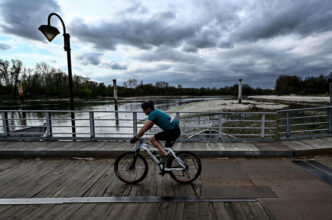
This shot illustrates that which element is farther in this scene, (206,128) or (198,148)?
(206,128)

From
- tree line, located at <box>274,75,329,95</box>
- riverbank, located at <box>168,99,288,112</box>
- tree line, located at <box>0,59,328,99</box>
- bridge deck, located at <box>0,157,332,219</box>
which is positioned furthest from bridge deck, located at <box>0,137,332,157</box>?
tree line, located at <box>274,75,329,95</box>

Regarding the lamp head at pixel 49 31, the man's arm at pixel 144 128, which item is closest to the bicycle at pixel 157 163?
the man's arm at pixel 144 128

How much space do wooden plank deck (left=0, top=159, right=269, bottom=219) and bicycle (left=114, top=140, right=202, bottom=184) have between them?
167mm

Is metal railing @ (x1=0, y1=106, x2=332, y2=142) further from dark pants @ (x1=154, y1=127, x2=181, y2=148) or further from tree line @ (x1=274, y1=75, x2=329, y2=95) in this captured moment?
tree line @ (x1=274, y1=75, x2=329, y2=95)

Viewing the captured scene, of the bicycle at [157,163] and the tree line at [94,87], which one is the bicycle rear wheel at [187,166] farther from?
the tree line at [94,87]

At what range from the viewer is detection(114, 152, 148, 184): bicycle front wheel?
3.67 meters

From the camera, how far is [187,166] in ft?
11.7

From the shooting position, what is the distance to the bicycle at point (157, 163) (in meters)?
3.61

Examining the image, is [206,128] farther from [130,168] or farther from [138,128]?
[130,168]

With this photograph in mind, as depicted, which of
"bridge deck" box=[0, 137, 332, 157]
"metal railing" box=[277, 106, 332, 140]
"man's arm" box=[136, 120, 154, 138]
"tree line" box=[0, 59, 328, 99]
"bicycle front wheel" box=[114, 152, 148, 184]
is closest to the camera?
"man's arm" box=[136, 120, 154, 138]

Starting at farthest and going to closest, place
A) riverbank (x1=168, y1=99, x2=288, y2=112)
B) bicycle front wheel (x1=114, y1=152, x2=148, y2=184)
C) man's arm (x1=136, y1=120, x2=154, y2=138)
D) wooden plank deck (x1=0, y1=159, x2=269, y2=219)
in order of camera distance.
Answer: riverbank (x1=168, y1=99, x2=288, y2=112) < bicycle front wheel (x1=114, y1=152, x2=148, y2=184) < man's arm (x1=136, y1=120, x2=154, y2=138) < wooden plank deck (x1=0, y1=159, x2=269, y2=219)

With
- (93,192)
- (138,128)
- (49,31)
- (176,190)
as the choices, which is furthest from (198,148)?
(138,128)

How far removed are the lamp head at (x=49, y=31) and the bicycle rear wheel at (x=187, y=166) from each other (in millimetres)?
6696

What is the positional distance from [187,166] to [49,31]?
7.04 m
